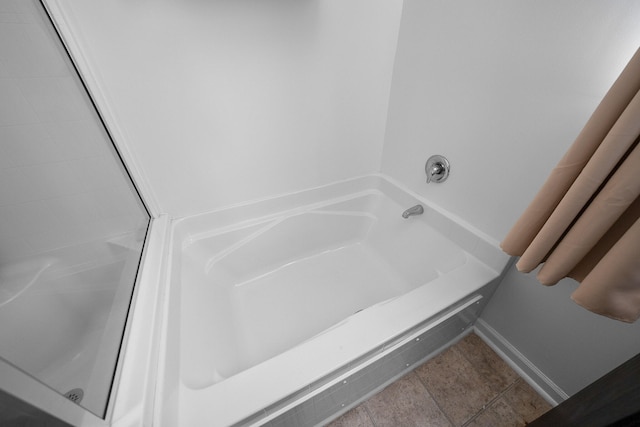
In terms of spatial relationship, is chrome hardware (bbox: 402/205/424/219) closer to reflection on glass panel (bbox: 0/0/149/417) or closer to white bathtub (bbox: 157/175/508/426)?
white bathtub (bbox: 157/175/508/426)

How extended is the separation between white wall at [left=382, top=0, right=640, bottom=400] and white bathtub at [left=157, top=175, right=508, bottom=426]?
157 mm

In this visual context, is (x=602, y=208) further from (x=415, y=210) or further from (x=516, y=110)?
(x=415, y=210)

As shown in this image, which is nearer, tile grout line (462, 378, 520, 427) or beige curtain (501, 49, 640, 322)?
beige curtain (501, 49, 640, 322)

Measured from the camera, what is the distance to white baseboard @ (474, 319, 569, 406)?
0.92 metres

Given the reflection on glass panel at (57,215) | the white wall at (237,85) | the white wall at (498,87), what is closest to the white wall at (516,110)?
the white wall at (498,87)

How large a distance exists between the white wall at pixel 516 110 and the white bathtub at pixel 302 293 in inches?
6.2

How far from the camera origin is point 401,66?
114 centimetres

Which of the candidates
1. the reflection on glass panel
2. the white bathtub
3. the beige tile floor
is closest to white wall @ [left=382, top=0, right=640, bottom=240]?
the white bathtub

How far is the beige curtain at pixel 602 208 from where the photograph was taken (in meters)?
0.42

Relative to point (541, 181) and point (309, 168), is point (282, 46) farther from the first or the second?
point (541, 181)

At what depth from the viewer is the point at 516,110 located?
2.62 ft

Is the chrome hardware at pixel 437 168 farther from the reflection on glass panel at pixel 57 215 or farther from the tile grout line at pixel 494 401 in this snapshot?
the reflection on glass panel at pixel 57 215

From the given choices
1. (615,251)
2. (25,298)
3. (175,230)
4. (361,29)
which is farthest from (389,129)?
(25,298)

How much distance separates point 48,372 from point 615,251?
117 cm
